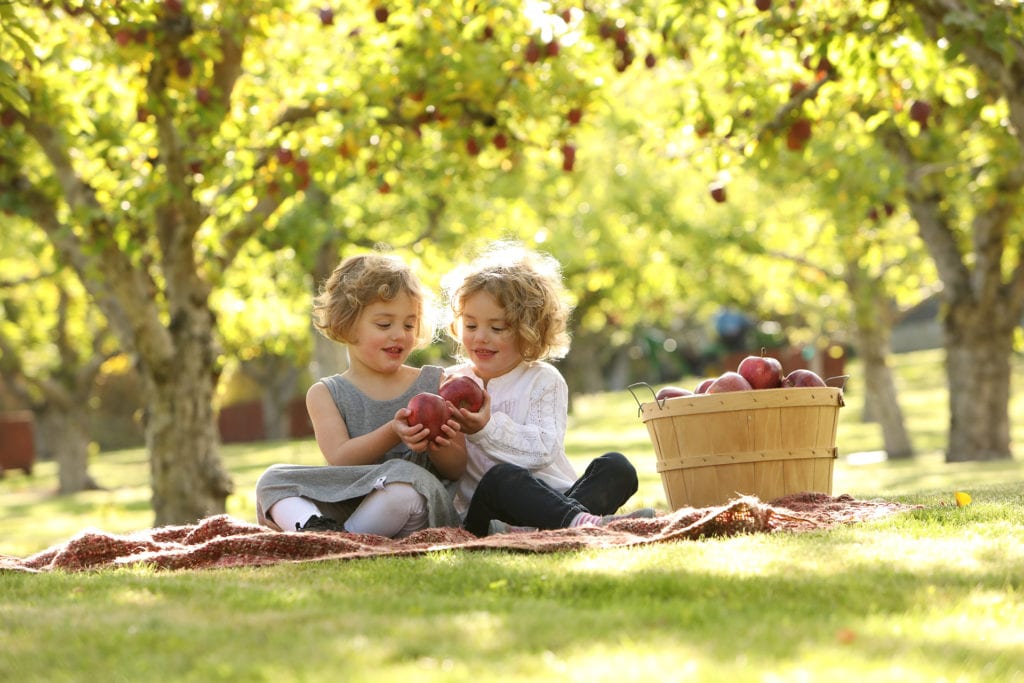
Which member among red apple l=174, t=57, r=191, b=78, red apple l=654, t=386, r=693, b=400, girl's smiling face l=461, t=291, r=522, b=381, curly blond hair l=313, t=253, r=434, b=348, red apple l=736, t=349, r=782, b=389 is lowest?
red apple l=654, t=386, r=693, b=400

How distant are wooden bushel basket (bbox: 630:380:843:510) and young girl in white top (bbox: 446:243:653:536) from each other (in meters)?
0.33

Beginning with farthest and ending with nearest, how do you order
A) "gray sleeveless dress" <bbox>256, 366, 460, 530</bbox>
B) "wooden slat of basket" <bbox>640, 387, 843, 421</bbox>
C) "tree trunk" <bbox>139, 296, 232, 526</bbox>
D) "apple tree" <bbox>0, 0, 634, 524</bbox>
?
"tree trunk" <bbox>139, 296, 232, 526</bbox>, "apple tree" <bbox>0, 0, 634, 524</bbox>, "wooden slat of basket" <bbox>640, 387, 843, 421</bbox>, "gray sleeveless dress" <bbox>256, 366, 460, 530</bbox>

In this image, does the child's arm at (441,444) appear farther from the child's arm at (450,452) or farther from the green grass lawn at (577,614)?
the green grass lawn at (577,614)

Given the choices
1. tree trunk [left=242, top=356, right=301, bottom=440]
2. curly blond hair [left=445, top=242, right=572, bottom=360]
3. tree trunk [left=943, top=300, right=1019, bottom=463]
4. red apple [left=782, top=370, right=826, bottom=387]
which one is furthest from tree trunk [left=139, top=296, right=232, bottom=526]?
tree trunk [left=242, top=356, right=301, bottom=440]

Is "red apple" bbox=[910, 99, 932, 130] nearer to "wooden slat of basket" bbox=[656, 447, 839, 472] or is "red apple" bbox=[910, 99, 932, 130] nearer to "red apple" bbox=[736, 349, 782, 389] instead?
"red apple" bbox=[736, 349, 782, 389]

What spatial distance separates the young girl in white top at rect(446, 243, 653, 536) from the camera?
585 centimetres

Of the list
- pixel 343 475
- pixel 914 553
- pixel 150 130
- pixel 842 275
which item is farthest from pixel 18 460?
pixel 914 553

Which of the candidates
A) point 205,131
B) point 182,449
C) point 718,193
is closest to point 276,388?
point 182,449

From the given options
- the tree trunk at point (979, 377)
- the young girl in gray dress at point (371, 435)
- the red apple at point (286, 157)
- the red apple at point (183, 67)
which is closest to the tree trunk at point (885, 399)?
the tree trunk at point (979, 377)

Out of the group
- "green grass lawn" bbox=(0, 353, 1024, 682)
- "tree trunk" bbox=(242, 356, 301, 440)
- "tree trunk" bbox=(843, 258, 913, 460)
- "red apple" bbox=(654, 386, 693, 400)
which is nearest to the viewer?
"green grass lawn" bbox=(0, 353, 1024, 682)

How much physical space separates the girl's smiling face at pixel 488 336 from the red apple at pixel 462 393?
40 centimetres

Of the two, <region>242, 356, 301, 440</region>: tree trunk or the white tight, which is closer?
the white tight

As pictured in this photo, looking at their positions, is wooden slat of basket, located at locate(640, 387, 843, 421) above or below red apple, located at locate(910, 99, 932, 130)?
below

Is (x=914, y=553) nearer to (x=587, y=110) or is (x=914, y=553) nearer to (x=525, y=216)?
(x=587, y=110)
